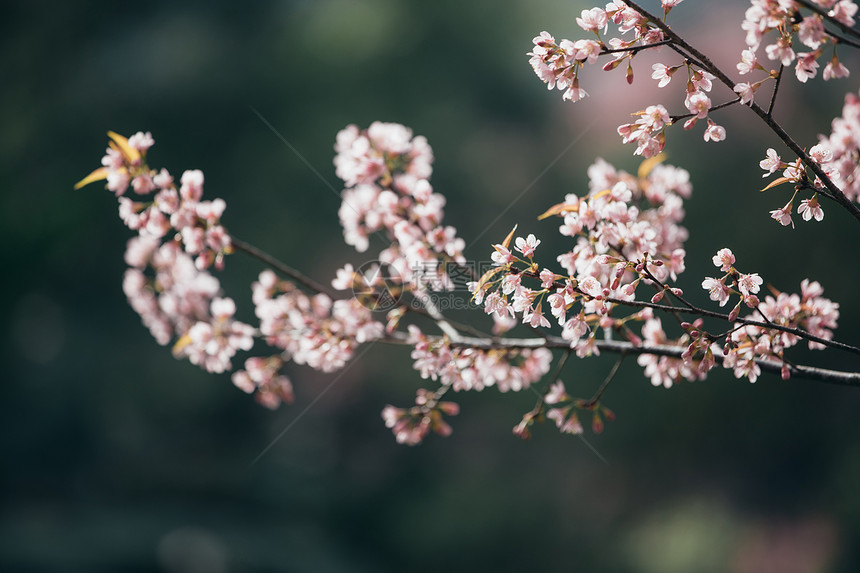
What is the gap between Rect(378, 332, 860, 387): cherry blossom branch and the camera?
0.80 meters

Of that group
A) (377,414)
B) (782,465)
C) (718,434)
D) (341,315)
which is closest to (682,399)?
(718,434)

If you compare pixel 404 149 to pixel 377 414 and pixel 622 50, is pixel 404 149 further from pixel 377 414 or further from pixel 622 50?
pixel 377 414

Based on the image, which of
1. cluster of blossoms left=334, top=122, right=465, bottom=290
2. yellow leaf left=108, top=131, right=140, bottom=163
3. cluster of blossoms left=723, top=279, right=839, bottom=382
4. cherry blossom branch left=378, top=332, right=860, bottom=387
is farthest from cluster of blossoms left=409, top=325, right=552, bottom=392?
yellow leaf left=108, top=131, right=140, bottom=163

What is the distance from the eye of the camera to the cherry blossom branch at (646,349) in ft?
2.63

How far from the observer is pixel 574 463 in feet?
13.5

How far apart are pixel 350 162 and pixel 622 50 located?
0.67m

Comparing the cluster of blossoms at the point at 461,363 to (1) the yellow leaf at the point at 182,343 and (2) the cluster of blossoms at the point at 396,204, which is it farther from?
(1) the yellow leaf at the point at 182,343

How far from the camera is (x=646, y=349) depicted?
3.13 ft

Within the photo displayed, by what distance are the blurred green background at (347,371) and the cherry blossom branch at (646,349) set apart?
2.90m

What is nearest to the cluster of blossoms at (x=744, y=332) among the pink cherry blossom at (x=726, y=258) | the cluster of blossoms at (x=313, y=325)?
the pink cherry blossom at (x=726, y=258)

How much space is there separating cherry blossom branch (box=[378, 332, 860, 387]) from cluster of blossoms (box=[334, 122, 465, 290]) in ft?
0.43

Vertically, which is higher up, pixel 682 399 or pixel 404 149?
pixel 682 399

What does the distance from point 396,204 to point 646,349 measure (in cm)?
59

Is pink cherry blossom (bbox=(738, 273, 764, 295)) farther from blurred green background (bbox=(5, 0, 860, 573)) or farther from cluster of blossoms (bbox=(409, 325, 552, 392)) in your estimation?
blurred green background (bbox=(5, 0, 860, 573))
